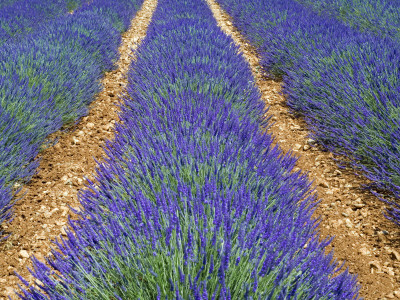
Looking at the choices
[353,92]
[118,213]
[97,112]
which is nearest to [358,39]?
[353,92]

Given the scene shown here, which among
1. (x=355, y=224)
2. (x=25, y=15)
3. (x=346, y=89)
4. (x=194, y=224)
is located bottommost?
(x=355, y=224)

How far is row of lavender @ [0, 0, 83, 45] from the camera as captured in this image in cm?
691

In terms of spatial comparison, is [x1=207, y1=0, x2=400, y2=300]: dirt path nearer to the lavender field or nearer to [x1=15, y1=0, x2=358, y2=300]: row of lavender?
the lavender field

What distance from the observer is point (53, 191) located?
10.7ft

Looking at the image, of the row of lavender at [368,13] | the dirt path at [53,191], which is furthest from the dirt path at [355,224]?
the row of lavender at [368,13]

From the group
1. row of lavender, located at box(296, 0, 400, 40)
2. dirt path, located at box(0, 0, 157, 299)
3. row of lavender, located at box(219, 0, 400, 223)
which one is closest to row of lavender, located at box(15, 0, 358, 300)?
dirt path, located at box(0, 0, 157, 299)

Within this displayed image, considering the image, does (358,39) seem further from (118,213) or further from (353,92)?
(118,213)

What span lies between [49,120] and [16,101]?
0.48m

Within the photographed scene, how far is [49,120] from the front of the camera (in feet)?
12.5

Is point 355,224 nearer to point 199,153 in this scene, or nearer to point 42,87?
point 199,153

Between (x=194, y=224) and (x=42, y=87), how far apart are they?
2897 millimetres

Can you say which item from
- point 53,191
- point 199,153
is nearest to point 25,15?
point 53,191

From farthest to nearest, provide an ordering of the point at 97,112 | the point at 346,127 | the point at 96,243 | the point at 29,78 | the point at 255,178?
the point at 97,112 → the point at 29,78 → the point at 346,127 → the point at 255,178 → the point at 96,243

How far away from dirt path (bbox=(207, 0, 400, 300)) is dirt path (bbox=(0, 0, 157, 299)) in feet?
6.09
